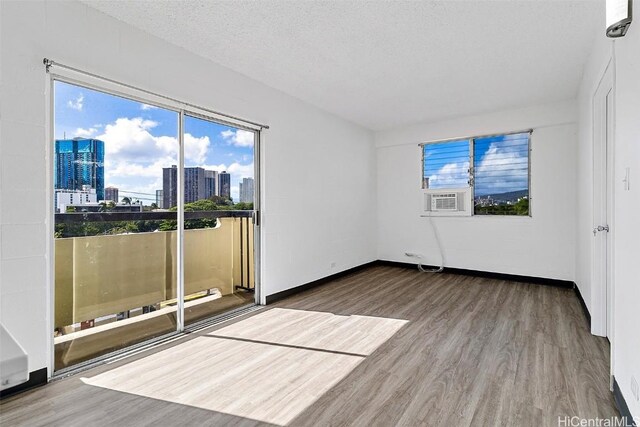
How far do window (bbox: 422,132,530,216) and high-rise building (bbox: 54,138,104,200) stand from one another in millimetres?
5102

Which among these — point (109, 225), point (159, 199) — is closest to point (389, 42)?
point (159, 199)

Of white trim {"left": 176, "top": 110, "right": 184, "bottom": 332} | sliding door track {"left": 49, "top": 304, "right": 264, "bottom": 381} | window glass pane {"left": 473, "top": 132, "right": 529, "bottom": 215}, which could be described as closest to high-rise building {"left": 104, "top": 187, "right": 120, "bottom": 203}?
white trim {"left": 176, "top": 110, "right": 184, "bottom": 332}

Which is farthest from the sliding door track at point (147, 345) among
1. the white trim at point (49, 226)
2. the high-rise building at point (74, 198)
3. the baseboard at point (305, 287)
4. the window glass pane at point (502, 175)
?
the window glass pane at point (502, 175)

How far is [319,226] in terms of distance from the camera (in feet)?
16.3

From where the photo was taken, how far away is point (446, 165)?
19.1 feet

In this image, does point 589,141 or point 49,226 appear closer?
point 49,226

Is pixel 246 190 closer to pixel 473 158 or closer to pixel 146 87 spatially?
pixel 146 87

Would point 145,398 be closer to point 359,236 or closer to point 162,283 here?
point 162,283

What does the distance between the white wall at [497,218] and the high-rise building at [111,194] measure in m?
4.88

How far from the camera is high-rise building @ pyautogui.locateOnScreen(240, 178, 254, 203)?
12.4 ft

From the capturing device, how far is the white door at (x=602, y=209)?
9.02 ft

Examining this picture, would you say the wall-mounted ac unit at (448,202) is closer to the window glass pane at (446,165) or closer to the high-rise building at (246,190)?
the window glass pane at (446,165)

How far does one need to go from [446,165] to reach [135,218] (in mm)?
5016

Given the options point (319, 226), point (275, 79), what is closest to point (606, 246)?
point (319, 226)
